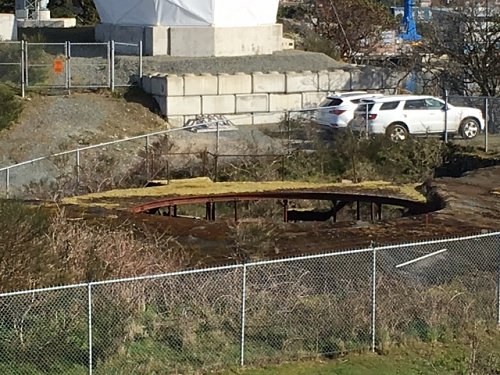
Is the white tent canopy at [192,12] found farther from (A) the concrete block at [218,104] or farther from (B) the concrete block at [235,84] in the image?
(A) the concrete block at [218,104]

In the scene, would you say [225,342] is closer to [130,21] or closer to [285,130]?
[285,130]

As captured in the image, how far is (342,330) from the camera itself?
14547mm

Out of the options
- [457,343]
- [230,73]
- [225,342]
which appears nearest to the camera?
[225,342]

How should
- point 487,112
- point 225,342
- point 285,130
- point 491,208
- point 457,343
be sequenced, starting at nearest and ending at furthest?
point 225,342
point 457,343
point 491,208
point 487,112
point 285,130

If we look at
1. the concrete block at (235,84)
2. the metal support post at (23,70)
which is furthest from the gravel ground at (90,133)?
the concrete block at (235,84)

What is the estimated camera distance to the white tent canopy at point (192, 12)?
40.6 meters

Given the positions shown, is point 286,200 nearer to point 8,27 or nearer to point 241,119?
point 241,119

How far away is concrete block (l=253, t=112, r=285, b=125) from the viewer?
35.5 meters

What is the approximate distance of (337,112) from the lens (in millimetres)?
32656

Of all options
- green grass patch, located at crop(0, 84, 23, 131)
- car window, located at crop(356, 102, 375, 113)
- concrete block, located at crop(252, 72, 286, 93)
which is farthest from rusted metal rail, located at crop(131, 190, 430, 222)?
concrete block, located at crop(252, 72, 286, 93)

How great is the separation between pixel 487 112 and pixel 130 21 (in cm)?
1611

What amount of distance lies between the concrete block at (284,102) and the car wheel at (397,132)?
5.03m

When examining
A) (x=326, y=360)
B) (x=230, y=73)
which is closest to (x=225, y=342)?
(x=326, y=360)

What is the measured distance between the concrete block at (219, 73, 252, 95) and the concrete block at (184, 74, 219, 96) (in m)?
0.24
